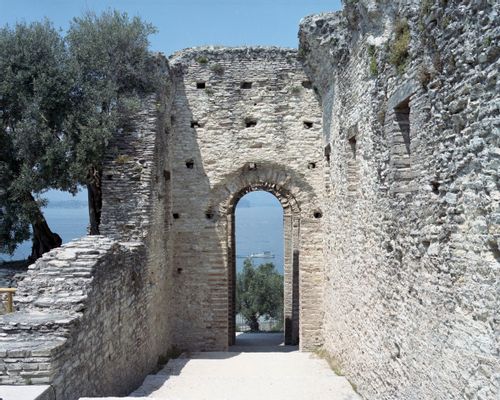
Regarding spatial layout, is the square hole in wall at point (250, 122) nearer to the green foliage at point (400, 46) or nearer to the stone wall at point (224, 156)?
the stone wall at point (224, 156)

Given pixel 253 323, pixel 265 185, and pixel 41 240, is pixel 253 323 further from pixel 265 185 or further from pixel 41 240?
pixel 41 240

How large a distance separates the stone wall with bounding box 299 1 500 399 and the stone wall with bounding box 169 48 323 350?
8.01 ft

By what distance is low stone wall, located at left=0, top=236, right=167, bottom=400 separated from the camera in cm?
547

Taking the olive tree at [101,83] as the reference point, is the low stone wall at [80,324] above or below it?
below

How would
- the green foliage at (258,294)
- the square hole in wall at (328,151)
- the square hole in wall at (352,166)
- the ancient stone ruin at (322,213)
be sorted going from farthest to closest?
the green foliage at (258,294), the square hole in wall at (328,151), the square hole in wall at (352,166), the ancient stone ruin at (322,213)

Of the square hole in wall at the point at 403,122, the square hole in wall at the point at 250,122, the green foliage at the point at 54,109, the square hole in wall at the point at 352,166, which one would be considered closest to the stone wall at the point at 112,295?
the green foliage at the point at 54,109

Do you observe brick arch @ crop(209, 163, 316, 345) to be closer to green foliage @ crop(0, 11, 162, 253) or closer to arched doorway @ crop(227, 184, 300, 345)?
arched doorway @ crop(227, 184, 300, 345)

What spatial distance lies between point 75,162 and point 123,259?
9.38 ft

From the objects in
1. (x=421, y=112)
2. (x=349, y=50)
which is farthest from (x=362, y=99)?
(x=421, y=112)

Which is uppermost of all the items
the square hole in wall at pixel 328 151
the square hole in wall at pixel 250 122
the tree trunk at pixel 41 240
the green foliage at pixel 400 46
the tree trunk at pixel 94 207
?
the square hole in wall at pixel 250 122

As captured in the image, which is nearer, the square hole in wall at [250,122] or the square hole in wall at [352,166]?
the square hole in wall at [352,166]

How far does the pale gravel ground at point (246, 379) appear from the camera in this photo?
332 inches

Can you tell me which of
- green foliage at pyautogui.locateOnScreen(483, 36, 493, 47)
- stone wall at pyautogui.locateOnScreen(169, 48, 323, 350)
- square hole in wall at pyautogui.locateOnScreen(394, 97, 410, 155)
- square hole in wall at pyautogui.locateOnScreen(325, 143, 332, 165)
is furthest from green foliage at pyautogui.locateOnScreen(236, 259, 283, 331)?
green foliage at pyautogui.locateOnScreen(483, 36, 493, 47)

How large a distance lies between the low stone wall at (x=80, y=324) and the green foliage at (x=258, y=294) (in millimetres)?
17916
